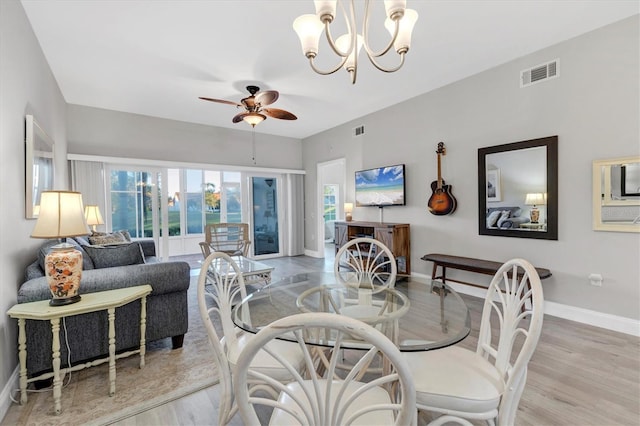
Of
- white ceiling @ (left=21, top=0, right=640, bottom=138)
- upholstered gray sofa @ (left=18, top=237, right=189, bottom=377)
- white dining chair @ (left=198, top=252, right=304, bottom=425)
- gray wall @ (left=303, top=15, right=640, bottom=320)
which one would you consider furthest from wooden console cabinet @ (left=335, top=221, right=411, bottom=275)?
white dining chair @ (left=198, top=252, right=304, bottom=425)

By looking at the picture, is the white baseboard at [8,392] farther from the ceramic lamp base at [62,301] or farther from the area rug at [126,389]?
the ceramic lamp base at [62,301]

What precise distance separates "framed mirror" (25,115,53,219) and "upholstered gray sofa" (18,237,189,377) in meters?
0.46

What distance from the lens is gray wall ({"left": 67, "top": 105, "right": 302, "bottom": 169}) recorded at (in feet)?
16.0

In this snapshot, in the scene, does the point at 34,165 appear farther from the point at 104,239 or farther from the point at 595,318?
the point at 595,318

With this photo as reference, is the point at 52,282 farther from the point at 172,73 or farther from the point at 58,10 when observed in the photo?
the point at 172,73

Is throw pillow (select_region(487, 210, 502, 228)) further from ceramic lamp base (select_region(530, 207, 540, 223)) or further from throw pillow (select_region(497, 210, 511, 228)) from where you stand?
ceramic lamp base (select_region(530, 207, 540, 223))

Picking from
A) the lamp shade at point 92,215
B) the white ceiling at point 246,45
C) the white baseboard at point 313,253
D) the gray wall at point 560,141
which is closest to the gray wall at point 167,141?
the white ceiling at point 246,45

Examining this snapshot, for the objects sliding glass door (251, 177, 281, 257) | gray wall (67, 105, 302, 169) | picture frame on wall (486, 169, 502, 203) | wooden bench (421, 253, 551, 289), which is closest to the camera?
wooden bench (421, 253, 551, 289)

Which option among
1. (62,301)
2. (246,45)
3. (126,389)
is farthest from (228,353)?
(246,45)

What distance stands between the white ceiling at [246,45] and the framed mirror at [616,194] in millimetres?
1359

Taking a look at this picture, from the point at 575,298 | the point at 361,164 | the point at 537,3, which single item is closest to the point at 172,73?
the point at 361,164

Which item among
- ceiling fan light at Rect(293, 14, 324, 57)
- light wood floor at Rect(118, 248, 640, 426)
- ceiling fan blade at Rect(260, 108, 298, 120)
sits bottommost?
light wood floor at Rect(118, 248, 640, 426)

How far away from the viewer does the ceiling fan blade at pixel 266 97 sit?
3467 mm

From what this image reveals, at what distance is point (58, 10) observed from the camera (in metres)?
2.47
